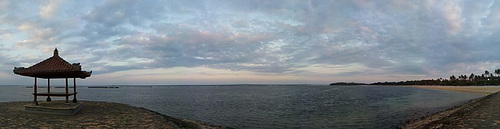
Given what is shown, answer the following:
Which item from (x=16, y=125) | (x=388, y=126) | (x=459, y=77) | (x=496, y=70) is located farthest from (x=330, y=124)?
(x=459, y=77)

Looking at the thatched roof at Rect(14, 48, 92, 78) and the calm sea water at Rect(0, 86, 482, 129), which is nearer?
the thatched roof at Rect(14, 48, 92, 78)

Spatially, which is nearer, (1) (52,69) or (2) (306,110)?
(1) (52,69)

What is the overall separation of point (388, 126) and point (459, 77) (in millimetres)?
220175

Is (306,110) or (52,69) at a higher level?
(52,69)

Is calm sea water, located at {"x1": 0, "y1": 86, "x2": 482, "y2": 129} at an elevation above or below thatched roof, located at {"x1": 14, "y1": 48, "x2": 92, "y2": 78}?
below

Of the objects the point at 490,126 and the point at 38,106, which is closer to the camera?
the point at 490,126

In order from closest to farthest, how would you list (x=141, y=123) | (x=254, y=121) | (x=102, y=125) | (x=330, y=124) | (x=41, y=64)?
(x=102, y=125), (x=141, y=123), (x=41, y=64), (x=330, y=124), (x=254, y=121)

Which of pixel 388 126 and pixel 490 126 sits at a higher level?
pixel 490 126

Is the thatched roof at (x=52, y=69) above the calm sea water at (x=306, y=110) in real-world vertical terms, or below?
above

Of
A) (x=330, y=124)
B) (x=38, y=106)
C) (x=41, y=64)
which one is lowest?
(x=330, y=124)

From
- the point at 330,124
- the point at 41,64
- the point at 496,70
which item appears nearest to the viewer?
the point at 41,64

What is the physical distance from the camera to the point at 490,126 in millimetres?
14219

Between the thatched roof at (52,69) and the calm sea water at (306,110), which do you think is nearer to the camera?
the thatched roof at (52,69)

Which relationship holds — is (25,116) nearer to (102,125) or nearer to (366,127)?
(102,125)
